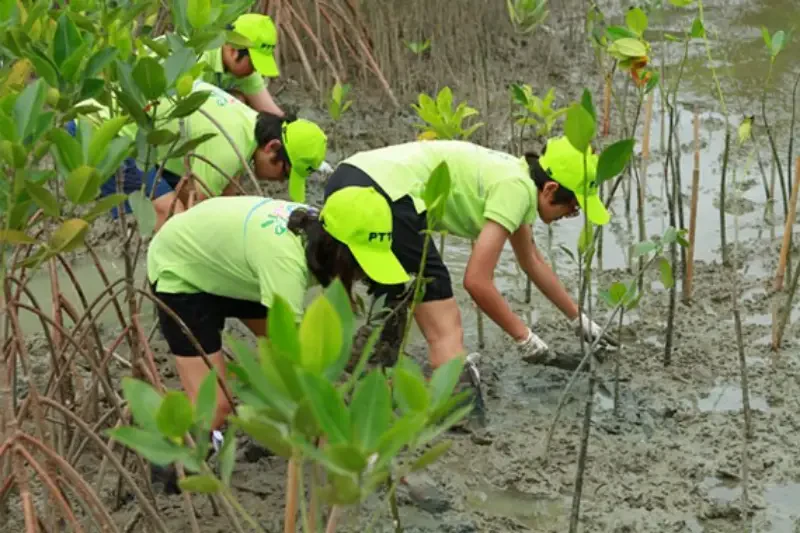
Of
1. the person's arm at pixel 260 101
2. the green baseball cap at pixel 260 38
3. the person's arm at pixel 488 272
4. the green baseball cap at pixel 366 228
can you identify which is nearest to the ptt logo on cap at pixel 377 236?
the green baseball cap at pixel 366 228

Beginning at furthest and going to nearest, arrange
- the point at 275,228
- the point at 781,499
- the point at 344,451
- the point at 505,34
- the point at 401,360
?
the point at 505,34
the point at 781,499
the point at 275,228
the point at 401,360
the point at 344,451

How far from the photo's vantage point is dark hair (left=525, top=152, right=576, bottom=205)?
3.04 m

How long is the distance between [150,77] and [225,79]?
2.15 meters

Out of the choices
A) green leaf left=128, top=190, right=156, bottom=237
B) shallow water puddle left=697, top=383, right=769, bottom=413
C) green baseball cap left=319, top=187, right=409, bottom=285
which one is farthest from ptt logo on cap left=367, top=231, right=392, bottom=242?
shallow water puddle left=697, top=383, right=769, bottom=413

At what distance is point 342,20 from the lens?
6.05 m

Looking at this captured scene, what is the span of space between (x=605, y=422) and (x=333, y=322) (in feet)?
7.55

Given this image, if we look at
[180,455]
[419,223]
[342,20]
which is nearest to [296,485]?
[180,455]

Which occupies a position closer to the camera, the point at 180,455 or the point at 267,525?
the point at 180,455

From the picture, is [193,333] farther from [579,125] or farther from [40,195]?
[579,125]

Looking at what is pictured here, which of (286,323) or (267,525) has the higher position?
(286,323)

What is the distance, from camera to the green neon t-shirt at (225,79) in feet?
12.7

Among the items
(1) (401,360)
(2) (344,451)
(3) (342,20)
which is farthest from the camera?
(3) (342,20)

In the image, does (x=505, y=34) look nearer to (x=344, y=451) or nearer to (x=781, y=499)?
(x=781, y=499)

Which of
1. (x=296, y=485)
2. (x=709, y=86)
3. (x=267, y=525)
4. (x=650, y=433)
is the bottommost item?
(x=267, y=525)
